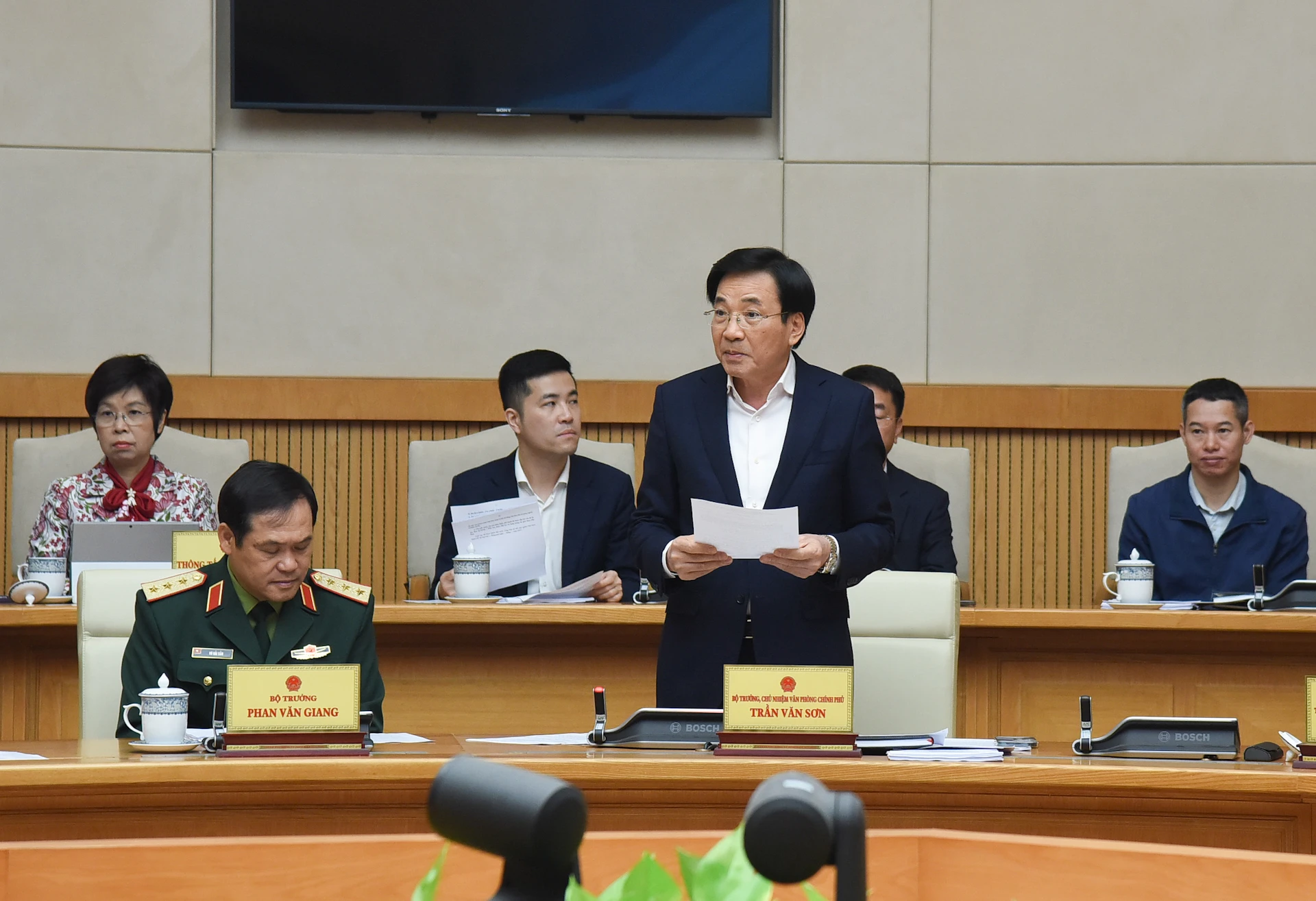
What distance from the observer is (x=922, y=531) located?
418cm

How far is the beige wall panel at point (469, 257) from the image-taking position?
17.4 ft

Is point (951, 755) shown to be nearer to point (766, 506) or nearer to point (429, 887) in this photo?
point (766, 506)

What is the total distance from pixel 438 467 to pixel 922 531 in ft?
4.60

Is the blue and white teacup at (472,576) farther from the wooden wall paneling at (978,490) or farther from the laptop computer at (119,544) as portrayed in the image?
the wooden wall paneling at (978,490)

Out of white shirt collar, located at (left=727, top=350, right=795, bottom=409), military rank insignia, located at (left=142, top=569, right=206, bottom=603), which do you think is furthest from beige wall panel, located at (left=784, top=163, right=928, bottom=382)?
military rank insignia, located at (left=142, top=569, right=206, bottom=603)

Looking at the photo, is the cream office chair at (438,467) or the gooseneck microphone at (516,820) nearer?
the gooseneck microphone at (516,820)

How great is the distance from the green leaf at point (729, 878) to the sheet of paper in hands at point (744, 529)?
1.72 m

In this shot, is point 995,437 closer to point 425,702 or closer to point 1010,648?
point 1010,648

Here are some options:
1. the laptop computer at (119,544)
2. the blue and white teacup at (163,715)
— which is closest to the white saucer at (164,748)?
the blue and white teacup at (163,715)

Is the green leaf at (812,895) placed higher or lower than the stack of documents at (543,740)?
higher

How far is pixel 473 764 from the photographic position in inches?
20.1

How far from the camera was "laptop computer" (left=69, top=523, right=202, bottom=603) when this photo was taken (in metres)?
3.56

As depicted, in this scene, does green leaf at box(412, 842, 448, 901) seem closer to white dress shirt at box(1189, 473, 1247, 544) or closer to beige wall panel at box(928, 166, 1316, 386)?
white dress shirt at box(1189, 473, 1247, 544)

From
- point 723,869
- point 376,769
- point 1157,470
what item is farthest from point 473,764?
point 1157,470
